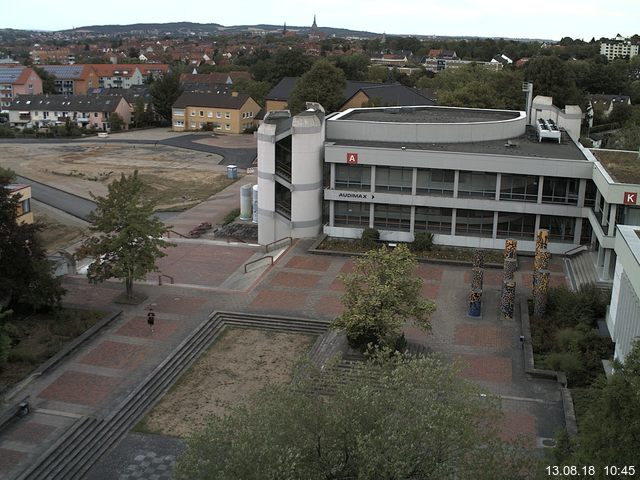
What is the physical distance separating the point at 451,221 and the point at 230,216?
685 inches

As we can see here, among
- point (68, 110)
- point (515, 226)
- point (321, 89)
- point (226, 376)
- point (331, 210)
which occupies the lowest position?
point (226, 376)

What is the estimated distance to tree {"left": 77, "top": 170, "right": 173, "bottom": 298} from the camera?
31969 millimetres

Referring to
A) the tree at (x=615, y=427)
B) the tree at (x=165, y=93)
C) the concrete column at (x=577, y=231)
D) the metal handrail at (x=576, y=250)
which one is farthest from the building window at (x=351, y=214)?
→ the tree at (x=165, y=93)

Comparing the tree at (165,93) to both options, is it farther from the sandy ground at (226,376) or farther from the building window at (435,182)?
the sandy ground at (226,376)

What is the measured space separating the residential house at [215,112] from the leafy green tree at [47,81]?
4604 centimetres

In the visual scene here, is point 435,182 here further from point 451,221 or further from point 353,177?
point 353,177

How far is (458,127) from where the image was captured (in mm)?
44938

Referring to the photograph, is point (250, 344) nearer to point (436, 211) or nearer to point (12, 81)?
point (436, 211)

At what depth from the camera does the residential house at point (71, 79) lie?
14588 cm

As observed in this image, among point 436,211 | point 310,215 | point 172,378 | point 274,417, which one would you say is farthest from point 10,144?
point 274,417

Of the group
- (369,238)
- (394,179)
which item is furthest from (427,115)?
(369,238)

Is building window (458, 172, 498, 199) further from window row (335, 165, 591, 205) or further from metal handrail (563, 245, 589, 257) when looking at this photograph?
metal handrail (563, 245, 589, 257)

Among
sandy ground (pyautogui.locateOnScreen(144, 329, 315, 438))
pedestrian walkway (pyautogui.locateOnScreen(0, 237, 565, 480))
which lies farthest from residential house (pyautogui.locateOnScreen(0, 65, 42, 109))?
sandy ground (pyautogui.locateOnScreen(144, 329, 315, 438))

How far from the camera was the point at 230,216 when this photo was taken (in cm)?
5206
